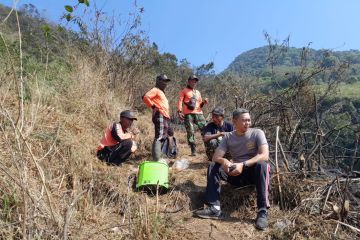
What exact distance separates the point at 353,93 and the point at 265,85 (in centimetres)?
4354

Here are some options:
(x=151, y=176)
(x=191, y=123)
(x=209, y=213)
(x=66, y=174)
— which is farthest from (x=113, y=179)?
(x=191, y=123)

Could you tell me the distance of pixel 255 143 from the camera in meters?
4.37

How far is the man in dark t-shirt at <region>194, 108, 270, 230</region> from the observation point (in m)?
3.98

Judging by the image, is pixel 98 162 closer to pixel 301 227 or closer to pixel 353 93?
pixel 301 227

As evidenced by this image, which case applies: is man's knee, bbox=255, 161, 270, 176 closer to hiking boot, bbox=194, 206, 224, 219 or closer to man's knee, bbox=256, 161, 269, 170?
man's knee, bbox=256, 161, 269, 170

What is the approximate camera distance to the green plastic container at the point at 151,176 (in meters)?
4.42

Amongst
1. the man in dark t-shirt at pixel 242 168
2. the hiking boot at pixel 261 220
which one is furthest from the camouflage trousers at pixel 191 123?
the hiking boot at pixel 261 220

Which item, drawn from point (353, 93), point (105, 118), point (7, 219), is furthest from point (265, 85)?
point (353, 93)

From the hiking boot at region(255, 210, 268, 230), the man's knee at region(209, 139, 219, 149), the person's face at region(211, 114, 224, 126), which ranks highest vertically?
the person's face at region(211, 114, 224, 126)

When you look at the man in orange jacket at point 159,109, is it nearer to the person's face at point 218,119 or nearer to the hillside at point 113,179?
the hillside at point 113,179

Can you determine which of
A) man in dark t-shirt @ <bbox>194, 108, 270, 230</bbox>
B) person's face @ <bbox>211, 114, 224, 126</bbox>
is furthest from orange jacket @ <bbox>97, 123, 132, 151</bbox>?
man in dark t-shirt @ <bbox>194, 108, 270, 230</bbox>

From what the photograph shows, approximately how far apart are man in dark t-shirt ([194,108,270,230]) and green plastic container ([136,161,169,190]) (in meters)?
0.59

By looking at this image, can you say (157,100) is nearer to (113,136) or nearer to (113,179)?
(113,136)

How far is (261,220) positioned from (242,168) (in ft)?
1.98
